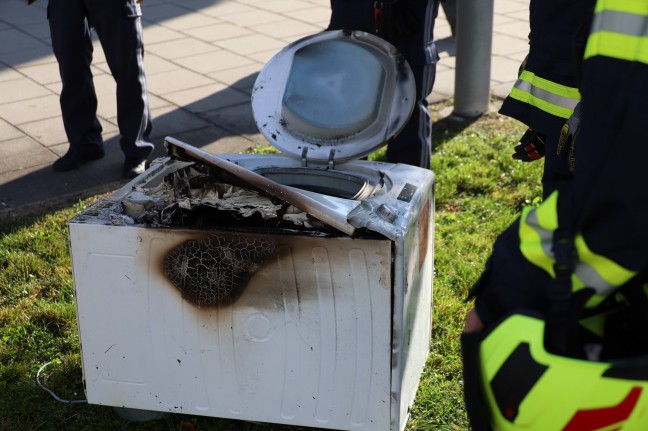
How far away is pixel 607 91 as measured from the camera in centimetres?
146

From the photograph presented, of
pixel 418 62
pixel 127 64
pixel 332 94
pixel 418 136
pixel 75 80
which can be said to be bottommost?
pixel 418 136

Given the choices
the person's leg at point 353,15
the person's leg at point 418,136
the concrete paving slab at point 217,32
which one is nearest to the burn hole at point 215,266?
the person's leg at point 353,15

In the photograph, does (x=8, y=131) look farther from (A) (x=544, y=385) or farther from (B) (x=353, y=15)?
(A) (x=544, y=385)

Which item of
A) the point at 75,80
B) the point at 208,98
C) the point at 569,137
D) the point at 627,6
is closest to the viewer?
the point at 627,6

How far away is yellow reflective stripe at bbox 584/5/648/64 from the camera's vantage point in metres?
1.43

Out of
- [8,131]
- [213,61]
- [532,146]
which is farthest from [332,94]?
Result: [213,61]

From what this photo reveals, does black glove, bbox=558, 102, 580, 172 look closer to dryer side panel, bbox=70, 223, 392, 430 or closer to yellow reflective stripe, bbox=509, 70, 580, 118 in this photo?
yellow reflective stripe, bbox=509, 70, 580, 118

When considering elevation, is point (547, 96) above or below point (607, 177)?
below

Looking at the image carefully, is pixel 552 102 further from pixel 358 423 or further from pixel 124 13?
pixel 124 13

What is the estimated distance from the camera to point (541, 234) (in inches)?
61.6

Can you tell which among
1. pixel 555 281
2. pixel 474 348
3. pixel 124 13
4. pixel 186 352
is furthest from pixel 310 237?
pixel 124 13

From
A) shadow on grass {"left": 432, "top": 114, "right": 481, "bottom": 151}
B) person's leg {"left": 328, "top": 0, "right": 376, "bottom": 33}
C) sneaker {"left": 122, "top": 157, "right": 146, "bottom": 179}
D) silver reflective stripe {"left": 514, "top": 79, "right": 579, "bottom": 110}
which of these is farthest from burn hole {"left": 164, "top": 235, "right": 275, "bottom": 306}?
shadow on grass {"left": 432, "top": 114, "right": 481, "bottom": 151}

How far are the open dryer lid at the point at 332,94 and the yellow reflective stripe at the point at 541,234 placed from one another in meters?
1.20

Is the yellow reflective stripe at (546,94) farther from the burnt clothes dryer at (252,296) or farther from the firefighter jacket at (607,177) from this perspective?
the firefighter jacket at (607,177)
